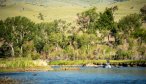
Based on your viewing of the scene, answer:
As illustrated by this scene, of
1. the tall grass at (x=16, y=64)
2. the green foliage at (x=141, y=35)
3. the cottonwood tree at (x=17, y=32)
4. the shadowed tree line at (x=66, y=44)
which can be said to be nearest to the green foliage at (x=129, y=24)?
the shadowed tree line at (x=66, y=44)

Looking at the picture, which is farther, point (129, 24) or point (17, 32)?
point (129, 24)

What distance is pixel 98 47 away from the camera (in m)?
137

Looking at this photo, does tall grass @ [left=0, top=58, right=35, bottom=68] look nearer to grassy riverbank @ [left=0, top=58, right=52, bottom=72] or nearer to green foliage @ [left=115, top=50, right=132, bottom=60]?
grassy riverbank @ [left=0, top=58, right=52, bottom=72]

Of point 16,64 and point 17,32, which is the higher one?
point 17,32

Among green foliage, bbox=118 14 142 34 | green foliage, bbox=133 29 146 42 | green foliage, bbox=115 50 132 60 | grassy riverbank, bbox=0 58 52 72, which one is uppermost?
green foliage, bbox=118 14 142 34

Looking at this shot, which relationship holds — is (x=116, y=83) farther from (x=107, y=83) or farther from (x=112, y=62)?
(x=112, y=62)

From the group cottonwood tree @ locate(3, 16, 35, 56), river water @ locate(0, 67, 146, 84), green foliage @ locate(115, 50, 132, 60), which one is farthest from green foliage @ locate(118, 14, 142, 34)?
river water @ locate(0, 67, 146, 84)

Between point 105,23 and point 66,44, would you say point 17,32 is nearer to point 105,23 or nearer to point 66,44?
point 66,44

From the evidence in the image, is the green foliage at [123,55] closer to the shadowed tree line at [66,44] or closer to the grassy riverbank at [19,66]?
the shadowed tree line at [66,44]

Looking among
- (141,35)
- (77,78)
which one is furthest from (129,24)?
(77,78)

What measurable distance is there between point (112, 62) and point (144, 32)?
27.9 m

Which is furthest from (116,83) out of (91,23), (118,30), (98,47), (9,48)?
(91,23)

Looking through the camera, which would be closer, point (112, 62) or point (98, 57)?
point (112, 62)

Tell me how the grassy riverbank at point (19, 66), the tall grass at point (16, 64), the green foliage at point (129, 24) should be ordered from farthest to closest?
the green foliage at point (129, 24) < the tall grass at point (16, 64) < the grassy riverbank at point (19, 66)
